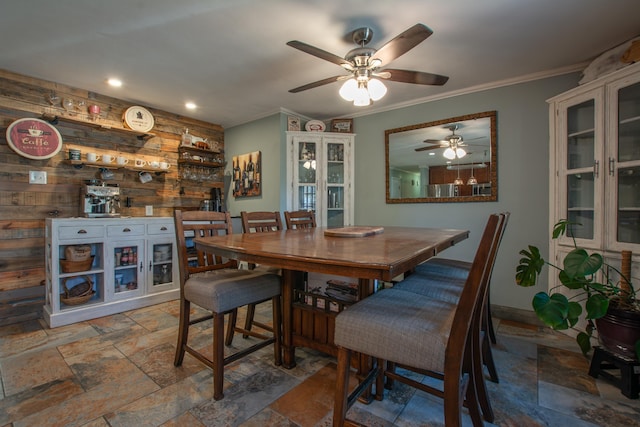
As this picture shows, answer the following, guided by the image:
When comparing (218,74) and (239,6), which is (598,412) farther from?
(218,74)

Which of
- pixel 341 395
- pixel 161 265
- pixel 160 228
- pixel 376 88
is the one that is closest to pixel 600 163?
pixel 376 88

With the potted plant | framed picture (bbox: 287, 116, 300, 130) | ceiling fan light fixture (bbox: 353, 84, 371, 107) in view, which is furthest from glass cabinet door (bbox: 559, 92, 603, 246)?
framed picture (bbox: 287, 116, 300, 130)

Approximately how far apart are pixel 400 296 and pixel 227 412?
1.01 metres

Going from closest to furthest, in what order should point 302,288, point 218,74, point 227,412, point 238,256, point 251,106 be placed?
point 238,256 < point 227,412 < point 302,288 < point 218,74 < point 251,106

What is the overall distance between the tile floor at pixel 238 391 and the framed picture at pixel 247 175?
222 centimetres

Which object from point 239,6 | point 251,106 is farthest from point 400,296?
point 251,106

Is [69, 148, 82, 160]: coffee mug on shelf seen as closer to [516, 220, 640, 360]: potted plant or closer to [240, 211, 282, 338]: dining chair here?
[240, 211, 282, 338]: dining chair

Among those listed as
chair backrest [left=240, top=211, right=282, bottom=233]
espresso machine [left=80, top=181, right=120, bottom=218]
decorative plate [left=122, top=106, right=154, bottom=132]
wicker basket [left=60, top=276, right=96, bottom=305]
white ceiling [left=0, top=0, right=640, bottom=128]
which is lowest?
wicker basket [left=60, top=276, right=96, bottom=305]

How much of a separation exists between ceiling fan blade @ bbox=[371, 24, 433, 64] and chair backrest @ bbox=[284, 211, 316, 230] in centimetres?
142

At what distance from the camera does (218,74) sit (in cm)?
277

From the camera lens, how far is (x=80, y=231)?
2.68 meters

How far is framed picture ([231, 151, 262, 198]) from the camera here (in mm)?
4004

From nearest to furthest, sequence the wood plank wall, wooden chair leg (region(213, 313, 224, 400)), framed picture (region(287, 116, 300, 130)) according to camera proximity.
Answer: wooden chair leg (region(213, 313, 224, 400)) → the wood plank wall → framed picture (region(287, 116, 300, 130))

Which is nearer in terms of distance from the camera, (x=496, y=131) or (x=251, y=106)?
(x=496, y=131)
